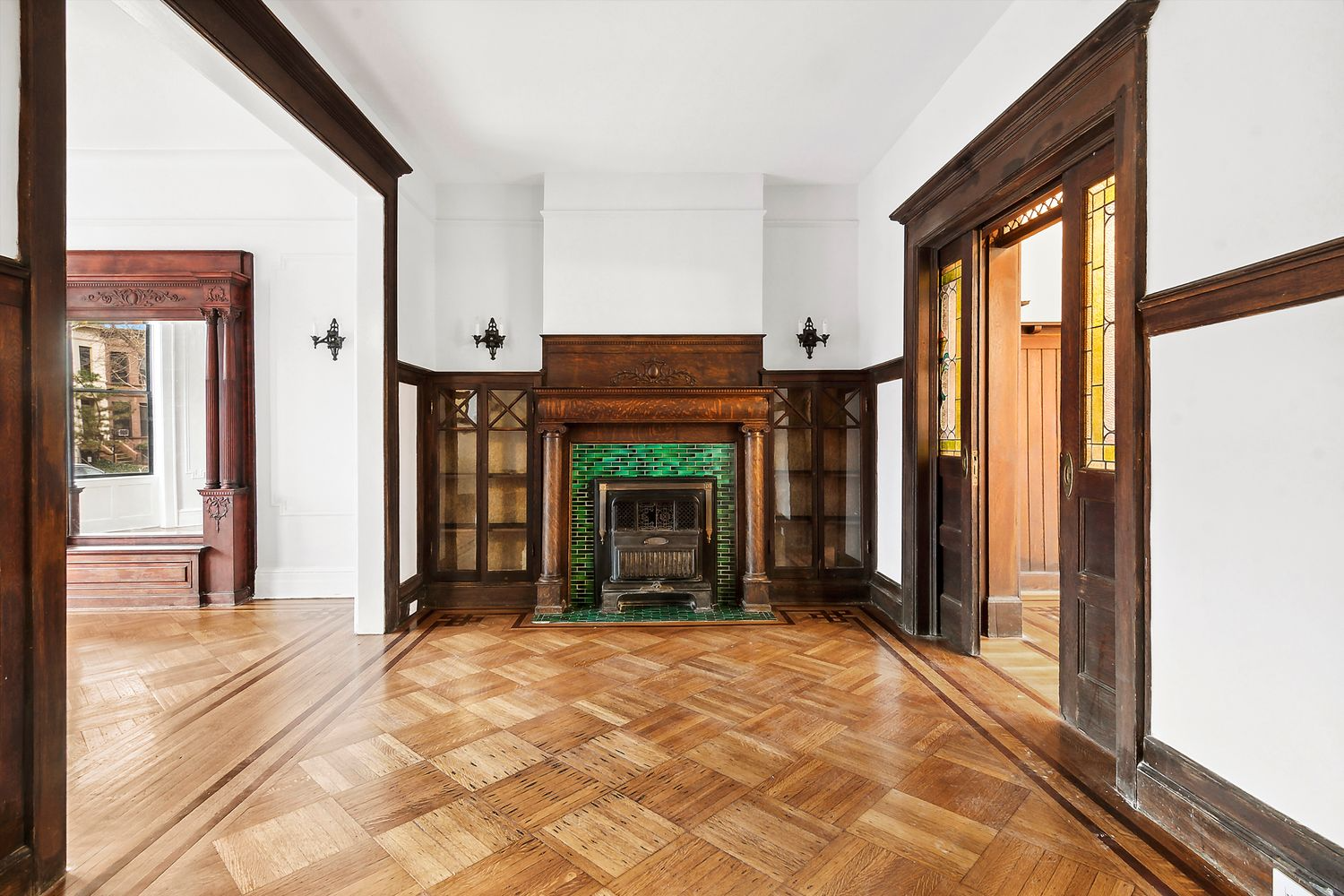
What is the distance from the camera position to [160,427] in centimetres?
459

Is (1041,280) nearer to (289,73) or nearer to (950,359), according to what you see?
(950,359)

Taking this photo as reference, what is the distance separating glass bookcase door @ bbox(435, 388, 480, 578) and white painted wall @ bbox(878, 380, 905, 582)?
2.90 meters

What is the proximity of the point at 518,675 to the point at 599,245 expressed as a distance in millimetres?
2856

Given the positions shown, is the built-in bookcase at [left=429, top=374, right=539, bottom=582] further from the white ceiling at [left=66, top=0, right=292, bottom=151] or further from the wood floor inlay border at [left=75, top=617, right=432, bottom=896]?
the white ceiling at [left=66, top=0, right=292, bottom=151]

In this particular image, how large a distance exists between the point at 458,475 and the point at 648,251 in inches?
83.8

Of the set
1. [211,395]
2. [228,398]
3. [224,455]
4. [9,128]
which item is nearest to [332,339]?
[228,398]

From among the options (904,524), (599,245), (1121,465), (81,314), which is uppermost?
(599,245)

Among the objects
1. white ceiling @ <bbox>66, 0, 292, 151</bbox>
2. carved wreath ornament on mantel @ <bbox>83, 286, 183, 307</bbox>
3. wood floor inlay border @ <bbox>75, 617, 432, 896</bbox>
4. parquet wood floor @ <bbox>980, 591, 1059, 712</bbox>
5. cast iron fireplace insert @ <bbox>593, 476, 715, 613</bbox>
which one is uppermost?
white ceiling @ <bbox>66, 0, 292, 151</bbox>

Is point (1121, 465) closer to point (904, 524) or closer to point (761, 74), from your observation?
point (904, 524)

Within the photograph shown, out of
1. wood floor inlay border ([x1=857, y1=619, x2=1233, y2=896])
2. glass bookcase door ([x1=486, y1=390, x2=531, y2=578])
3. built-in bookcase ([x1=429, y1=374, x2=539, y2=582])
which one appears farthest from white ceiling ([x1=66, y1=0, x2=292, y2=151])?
wood floor inlay border ([x1=857, y1=619, x2=1233, y2=896])

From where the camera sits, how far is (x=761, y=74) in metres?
3.19

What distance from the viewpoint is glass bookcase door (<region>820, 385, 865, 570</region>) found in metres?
4.57

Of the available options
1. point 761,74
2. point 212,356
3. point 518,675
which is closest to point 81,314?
point 212,356

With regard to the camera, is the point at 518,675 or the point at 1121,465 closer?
the point at 1121,465
